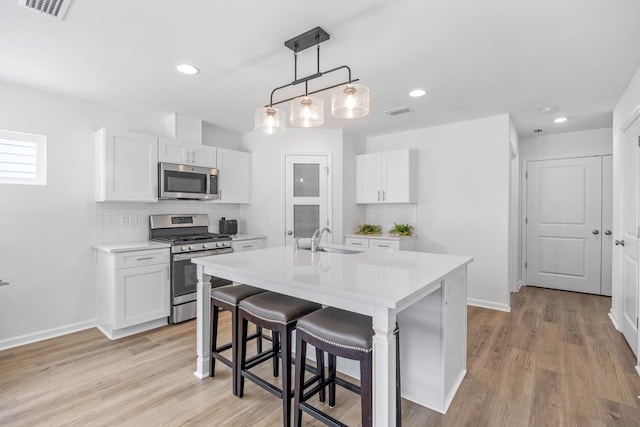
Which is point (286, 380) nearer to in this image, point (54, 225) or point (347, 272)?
point (347, 272)

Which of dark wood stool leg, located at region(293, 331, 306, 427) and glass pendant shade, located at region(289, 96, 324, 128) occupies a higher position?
glass pendant shade, located at region(289, 96, 324, 128)

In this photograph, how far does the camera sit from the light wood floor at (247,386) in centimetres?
197

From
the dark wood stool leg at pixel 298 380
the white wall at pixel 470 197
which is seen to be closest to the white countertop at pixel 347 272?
the dark wood stool leg at pixel 298 380

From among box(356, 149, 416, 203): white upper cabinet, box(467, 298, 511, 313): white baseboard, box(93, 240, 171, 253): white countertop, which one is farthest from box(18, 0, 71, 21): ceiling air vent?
box(467, 298, 511, 313): white baseboard

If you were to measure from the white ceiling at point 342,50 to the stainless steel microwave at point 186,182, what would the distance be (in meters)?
0.74

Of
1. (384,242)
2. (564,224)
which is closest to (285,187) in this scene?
(384,242)

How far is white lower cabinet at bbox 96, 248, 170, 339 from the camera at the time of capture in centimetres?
316

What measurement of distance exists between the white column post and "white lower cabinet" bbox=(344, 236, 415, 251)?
9.26 feet

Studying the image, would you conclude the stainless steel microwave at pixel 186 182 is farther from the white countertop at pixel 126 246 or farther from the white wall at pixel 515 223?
the white wall at pixel 515 223

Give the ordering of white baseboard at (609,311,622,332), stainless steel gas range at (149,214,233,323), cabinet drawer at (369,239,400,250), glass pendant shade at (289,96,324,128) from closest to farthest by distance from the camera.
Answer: glass pendant shade at (289,96,324,128) < white baseboard at (609,311,622,332) < stainless steel gas range at (149,214,233,323) < cabinet drawer at (369,239,400,250)

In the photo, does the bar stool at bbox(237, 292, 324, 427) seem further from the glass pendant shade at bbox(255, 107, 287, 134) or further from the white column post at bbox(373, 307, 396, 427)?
the glass pendant shade at bbox(255, 107, 287, 134)

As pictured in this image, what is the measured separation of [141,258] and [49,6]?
2203 mm

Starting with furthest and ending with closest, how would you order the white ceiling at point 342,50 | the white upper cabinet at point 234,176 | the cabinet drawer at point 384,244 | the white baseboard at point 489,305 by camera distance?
the white upper cabinet at point 234,176 < the cabinet drawer at point 384,244 < the white baseboard at point 489,305 < the white ceiling at point 342,50

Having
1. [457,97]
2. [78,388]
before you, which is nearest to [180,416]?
[78,388]
